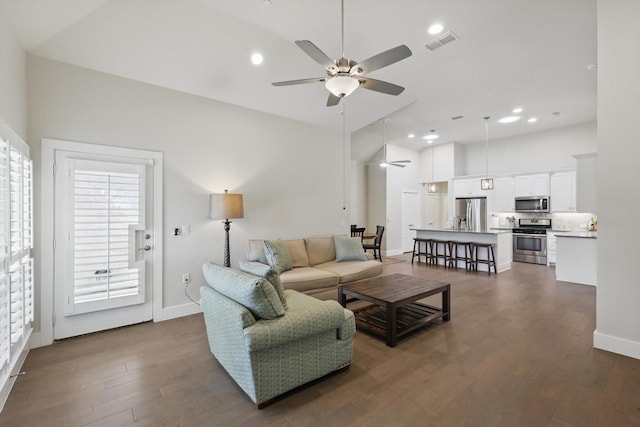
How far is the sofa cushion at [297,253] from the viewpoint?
4.48 metres

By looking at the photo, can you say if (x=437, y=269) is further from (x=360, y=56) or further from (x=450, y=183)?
(x=360, y=56)

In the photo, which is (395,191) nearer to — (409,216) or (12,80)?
(409,216)

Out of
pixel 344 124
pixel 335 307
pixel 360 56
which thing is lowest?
pixel 335 307

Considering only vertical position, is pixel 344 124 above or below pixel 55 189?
above

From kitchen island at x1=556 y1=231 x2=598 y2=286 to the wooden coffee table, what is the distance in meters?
3.34

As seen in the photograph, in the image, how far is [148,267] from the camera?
3590 millimetres

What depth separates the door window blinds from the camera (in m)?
2.02

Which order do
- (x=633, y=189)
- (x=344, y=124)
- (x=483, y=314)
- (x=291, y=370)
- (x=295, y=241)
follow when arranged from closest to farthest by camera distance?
(x=291, y=370) < (x=633, y=189) < (x=483, y=314) < (x=295, y=241) < (x=344, y=124)

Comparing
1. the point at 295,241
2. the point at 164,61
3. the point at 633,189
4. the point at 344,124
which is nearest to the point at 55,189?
the point at 164,61

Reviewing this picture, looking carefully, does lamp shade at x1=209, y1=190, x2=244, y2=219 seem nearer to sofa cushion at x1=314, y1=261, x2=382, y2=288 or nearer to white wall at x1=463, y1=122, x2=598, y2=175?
sofa cushion at x1=314, y1=261, x2=382, y2=288

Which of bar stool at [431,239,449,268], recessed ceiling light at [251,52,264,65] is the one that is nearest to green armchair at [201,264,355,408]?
recessed ceiling light at [251,52,264,65]

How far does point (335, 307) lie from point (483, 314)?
2490mm

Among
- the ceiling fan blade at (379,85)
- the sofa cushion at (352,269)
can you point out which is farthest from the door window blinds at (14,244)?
the sofa cushion at (352,269)

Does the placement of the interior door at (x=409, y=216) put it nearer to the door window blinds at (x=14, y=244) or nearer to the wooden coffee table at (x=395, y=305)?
the wooden coffee table at (x=395, y=305)
